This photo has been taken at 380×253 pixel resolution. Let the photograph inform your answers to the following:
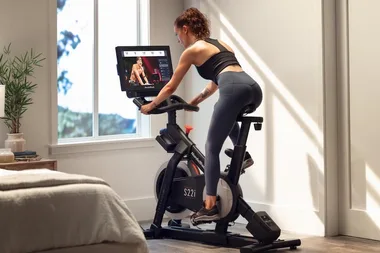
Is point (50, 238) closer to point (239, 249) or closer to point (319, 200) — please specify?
point (239, 249)

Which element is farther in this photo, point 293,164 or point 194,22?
point 293,164

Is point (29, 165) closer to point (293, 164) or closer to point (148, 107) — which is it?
point (148, 107)

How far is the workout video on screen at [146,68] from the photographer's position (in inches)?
200

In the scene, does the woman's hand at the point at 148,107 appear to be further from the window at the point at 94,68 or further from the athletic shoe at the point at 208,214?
the window at the point at 94,68

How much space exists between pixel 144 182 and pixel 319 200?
172 cm

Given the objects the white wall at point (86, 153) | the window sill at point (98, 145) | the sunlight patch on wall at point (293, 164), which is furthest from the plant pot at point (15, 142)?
the sunlight patch on wall at point (293, 164)

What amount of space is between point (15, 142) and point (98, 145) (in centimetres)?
92

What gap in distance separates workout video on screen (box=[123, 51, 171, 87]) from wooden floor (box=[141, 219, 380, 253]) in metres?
1.22

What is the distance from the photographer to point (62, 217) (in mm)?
3227

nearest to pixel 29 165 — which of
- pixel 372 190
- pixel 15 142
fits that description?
pixel 15 142

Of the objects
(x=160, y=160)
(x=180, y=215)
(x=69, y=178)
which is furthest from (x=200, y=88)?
(x=69, y=178)

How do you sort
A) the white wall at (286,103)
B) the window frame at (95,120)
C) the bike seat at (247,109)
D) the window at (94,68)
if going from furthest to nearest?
the window at (94,68)
the window frame at (95,120)
the white wall at (286,103)
the bike seat at (247,109)

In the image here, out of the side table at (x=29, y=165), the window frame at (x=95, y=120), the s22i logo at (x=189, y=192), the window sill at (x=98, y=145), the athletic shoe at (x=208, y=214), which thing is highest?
the window frame at (x=95, y=120)

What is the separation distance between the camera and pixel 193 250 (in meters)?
4.75
